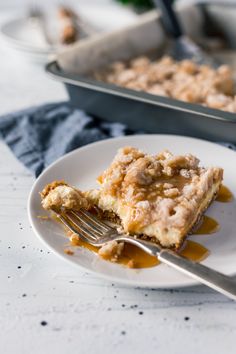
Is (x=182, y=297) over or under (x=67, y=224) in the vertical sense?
under

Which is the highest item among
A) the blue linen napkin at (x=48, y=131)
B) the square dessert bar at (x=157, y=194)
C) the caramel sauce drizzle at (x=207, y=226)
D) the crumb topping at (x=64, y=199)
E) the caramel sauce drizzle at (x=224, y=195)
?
the crumb topping at (x=64, y=199)

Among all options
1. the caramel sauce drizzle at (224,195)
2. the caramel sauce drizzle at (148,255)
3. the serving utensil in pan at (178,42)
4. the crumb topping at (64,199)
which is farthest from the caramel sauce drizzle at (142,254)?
the serving utensil in pan at (178,42)

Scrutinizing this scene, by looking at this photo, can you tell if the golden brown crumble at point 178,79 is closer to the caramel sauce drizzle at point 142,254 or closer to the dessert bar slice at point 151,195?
the dessert bar slice at point 151,195

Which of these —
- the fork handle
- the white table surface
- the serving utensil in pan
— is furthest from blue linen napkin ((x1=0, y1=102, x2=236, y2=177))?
the fork handle

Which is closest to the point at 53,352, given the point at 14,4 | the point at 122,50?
the point at 122,50

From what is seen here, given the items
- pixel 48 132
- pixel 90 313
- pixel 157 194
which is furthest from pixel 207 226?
pixel 48 132

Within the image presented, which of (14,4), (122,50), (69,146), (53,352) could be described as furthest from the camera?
(14,4)

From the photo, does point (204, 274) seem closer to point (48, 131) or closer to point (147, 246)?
point (147, 246)

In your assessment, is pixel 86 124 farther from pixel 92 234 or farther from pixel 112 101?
pixel 92 234
